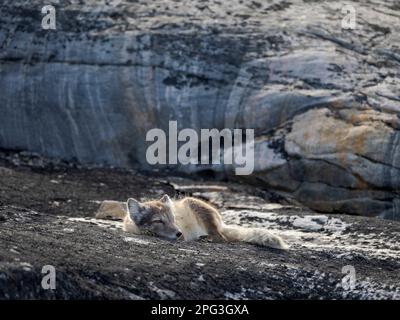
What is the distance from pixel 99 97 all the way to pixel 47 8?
202 cm

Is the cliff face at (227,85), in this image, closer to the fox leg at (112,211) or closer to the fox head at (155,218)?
the fox leg at (112,211)

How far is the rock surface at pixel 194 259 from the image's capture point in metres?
8.52

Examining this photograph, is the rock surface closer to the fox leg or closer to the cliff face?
the fox leg

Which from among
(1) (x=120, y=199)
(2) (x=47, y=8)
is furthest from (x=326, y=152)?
(2) (x=47, y=8)

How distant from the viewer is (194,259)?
9672 mm

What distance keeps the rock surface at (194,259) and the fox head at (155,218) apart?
0.84 feet

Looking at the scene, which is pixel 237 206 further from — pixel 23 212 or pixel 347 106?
pixel 23 212

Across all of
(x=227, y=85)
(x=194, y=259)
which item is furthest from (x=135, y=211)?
(x=227, y=85)

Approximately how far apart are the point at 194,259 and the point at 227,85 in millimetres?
7302

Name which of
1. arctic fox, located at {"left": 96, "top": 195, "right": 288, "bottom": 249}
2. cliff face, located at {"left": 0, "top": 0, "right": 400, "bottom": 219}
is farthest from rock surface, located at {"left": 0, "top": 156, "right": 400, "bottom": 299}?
cliff face, located at {"left": 0, "top": 0, "right": 400, "bottom": 219}

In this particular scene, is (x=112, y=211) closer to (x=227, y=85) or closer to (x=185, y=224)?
(x=185, y=224)

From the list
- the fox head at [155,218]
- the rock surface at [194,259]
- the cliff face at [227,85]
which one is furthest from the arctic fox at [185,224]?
the cliff face at [227,85]

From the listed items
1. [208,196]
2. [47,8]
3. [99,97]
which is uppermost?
[47,8]

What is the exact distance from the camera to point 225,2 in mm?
17609
